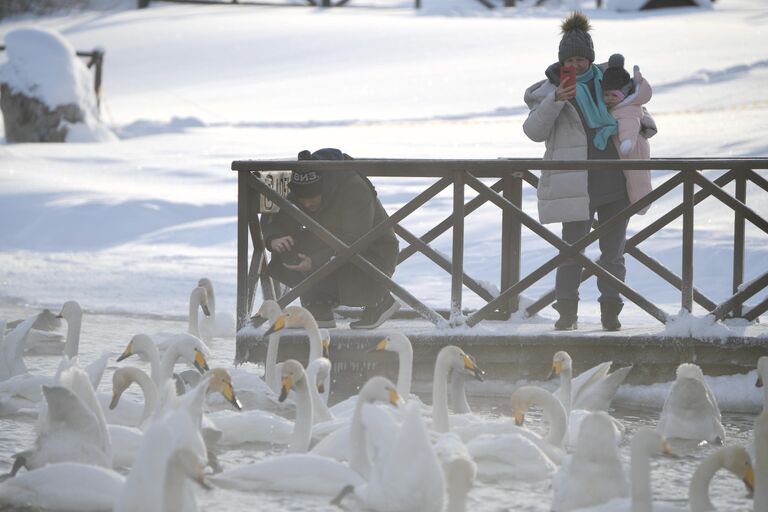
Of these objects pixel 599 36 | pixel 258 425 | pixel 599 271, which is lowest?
pixel 258 425

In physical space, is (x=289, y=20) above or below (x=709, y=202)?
above

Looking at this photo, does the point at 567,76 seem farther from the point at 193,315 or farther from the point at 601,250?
the point at 193,315

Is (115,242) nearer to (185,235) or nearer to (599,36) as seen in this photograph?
(185,235)

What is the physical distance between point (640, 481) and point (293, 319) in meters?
3.13

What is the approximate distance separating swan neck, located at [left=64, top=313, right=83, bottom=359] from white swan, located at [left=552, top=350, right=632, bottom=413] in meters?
3.07

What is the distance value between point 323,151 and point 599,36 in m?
22.4

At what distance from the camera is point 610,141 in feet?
27.0

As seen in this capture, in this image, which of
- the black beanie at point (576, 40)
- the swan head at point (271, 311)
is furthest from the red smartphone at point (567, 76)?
the swan head at point (271, 311)

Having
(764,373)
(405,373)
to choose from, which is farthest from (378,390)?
(764,373)

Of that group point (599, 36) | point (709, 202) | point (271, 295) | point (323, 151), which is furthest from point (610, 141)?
point (599, 36)

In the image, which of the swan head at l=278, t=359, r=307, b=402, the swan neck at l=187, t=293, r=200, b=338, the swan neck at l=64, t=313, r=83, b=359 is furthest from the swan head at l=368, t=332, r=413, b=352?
the swan neck at l=187, t=293, r=200, b=338

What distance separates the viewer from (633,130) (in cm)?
815

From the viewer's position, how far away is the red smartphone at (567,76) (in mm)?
7805

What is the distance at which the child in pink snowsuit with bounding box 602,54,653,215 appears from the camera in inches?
320
